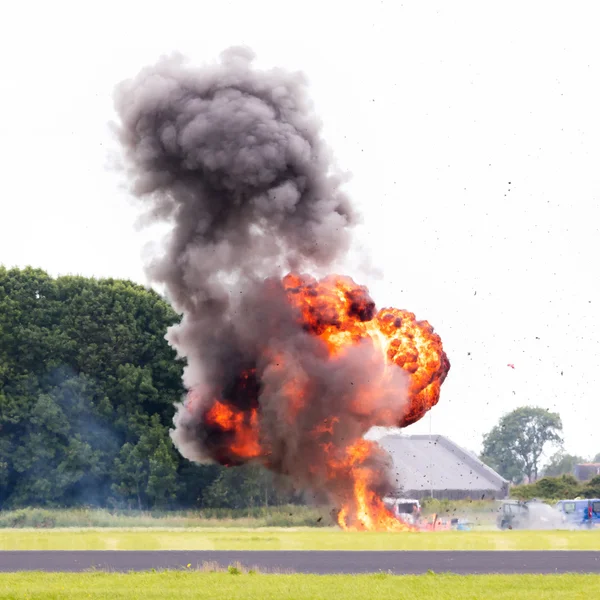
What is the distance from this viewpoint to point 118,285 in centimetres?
11850

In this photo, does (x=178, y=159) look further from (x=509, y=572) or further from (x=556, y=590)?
(x=556, y=590)

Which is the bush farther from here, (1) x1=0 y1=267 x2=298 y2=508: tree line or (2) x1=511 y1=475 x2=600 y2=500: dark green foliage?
(1) x1=0 y1=267 x2=298 y2=508: tree line

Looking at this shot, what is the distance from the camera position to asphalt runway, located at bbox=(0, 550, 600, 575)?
4853 centimetres

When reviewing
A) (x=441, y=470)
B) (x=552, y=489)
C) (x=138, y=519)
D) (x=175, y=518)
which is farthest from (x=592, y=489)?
(x=138, y=519)

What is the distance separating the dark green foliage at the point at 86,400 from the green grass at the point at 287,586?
211 feet

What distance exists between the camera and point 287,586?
40.9m

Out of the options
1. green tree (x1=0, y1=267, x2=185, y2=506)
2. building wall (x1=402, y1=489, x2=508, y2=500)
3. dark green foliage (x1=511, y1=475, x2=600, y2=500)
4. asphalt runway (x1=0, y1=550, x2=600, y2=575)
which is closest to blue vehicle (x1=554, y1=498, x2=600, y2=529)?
dark green foliage (x1=511, y1=475, x2=600, y2=500)

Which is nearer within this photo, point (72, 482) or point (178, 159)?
point (178, 159)

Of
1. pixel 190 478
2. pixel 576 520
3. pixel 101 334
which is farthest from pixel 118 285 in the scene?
pixel 576 520

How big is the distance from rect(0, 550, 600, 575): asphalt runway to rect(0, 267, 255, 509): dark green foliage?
158ft

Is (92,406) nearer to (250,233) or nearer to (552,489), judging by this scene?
(250,233)

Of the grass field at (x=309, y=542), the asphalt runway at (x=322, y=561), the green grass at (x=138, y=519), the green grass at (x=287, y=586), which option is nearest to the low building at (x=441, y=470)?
the green grass at (x=138, y=519)

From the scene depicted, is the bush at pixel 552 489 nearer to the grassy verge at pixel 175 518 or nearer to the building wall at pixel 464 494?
the building wall at pixel 464 494

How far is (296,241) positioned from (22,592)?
3681 cm
